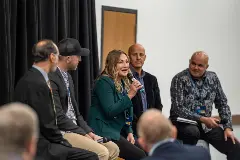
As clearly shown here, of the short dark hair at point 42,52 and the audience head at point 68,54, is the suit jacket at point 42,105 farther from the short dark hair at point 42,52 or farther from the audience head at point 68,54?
the audience head at point 68,54

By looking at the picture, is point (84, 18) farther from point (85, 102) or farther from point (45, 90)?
point (45, 90)

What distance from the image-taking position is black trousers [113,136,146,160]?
3.56 metres

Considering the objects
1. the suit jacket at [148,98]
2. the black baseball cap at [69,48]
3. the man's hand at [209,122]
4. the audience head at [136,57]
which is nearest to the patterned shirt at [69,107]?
the black baseball cap at [69,48]

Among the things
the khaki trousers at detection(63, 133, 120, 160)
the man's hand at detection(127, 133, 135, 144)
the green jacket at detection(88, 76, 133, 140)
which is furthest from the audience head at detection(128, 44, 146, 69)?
the khaki trousers at detection(63, 133, 120, 160)

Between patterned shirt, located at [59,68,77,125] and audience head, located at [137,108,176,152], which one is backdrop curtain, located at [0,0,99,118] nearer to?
patterned shirt, located at [59,68,77,125]

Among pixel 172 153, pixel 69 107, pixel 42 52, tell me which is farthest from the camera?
pixel 69 107

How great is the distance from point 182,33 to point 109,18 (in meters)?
1.13

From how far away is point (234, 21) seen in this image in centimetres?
619

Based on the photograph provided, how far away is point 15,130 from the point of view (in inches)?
59.7

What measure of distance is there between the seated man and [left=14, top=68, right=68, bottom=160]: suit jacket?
0.91 ft

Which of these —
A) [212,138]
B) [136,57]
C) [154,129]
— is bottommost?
[212,138]

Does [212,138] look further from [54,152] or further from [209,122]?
[54,152]

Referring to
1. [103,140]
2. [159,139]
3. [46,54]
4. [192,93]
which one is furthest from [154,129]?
[192,93]

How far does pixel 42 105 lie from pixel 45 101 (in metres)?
0.03
